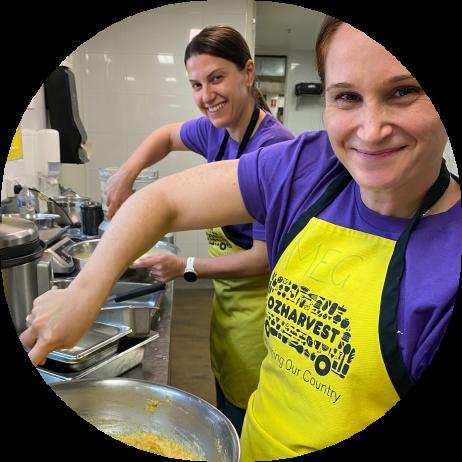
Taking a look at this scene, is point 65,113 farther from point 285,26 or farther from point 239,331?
point 285,26

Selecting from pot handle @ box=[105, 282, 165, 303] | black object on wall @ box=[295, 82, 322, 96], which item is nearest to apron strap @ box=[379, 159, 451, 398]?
pot handle @ box=[105, 282, 165, 303]

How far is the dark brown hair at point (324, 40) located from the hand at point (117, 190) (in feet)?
3.55

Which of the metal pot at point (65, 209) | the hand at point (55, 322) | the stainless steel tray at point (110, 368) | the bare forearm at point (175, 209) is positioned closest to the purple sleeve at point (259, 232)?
the bare forearm at point (175, 209)

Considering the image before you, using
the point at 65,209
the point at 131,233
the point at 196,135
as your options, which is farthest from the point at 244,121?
the point at 65,209

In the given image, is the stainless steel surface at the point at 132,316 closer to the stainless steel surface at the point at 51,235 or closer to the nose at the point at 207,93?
the stainless steel surface at the point at 51,235

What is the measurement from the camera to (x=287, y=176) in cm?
83

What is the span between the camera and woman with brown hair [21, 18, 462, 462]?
24.2 inches

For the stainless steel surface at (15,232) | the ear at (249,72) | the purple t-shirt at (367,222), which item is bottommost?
the stainless steel surface at (15,232)

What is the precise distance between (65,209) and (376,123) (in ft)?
6.15

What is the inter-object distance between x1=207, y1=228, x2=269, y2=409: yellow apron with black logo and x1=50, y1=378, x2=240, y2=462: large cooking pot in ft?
1.89

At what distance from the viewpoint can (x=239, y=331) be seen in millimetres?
1461

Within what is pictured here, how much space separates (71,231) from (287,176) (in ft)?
4.74

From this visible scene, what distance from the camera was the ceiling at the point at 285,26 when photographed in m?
3.73

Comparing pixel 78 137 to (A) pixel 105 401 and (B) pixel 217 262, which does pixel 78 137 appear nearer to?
Answer: (B) pixel 217 262
